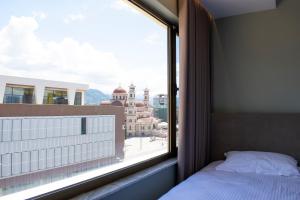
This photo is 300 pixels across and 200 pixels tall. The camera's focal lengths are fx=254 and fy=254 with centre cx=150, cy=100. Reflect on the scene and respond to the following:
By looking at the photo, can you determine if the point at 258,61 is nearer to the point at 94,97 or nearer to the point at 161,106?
the point at 161,106

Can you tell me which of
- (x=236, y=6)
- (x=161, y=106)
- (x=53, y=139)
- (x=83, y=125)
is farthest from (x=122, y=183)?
(x=236, y=6)

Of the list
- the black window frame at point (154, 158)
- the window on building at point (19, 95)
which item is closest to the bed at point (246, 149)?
the black window frame at point (154, 158)

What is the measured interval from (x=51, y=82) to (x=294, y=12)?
2.64 meters

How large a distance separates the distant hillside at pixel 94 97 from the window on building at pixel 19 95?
1.28 ft

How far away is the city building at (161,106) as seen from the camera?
2.54 meters

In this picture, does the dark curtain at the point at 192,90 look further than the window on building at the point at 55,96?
Yes

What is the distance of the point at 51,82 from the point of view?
4.61 feet

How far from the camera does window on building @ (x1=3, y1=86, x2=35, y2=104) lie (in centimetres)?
117

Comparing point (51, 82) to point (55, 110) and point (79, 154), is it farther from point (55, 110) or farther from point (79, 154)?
point (79, 154)

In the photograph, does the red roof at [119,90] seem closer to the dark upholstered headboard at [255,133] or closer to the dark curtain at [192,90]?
the dark curtain at [192,90]

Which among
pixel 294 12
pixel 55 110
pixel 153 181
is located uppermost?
pixel 294 12

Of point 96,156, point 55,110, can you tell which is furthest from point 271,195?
point 55,110

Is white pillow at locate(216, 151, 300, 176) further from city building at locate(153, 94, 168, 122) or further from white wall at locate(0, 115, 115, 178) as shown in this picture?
white wall at locate(0, 115, 115, 178)

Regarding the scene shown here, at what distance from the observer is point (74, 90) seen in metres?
1.54
